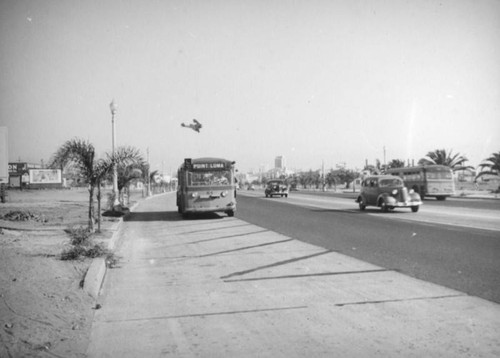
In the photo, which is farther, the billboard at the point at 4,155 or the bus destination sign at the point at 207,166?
the bus destination sign at the point at 207,166

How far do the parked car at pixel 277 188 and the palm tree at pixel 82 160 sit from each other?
32316 millimetres

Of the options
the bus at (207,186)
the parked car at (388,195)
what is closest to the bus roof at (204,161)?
the bus at (207,186)

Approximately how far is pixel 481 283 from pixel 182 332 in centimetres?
463

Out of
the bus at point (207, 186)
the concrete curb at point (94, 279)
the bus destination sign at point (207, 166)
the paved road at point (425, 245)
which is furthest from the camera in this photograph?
the bus destination sign at point (207, 166)

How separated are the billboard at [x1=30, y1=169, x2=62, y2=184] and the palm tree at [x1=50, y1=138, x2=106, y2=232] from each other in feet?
239

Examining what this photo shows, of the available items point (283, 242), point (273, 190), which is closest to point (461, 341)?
point (283, 242)

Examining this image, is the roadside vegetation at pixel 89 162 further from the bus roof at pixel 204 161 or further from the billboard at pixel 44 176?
the billboard at pixel 44 176

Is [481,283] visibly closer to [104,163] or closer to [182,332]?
[182,332]

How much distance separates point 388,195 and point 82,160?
49.0ft

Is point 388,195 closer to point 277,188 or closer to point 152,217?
point 152,217

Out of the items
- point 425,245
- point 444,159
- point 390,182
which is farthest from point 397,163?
point 425,245

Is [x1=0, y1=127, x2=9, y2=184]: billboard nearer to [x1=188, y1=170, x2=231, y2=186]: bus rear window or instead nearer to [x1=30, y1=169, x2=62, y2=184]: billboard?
[x1=188, y1=170, x2=231, y2=186]: bus rear window

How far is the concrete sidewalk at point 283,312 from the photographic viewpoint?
13.3ft

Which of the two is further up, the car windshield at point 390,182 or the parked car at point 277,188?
the car windshield at point 390,182
